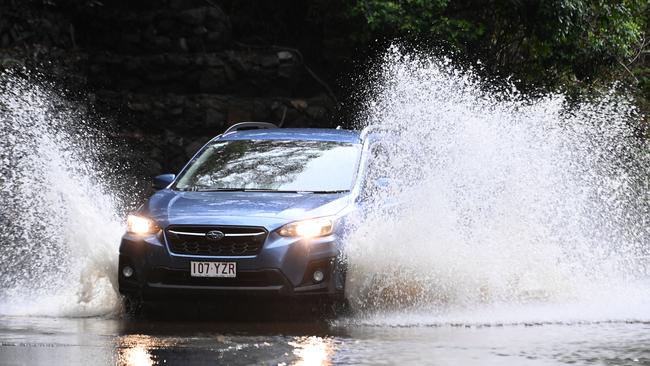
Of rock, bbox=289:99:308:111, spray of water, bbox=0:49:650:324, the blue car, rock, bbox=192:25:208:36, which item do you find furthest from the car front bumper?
rock, bbox=192:25:208:36

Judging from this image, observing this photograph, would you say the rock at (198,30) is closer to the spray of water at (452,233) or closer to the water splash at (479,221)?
the spray of water at (452,233)

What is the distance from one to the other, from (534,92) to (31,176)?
11.5 meters

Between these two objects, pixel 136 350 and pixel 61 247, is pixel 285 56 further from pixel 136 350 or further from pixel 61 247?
pixel 136 350

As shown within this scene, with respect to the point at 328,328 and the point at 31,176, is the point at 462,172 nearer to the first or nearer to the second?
the point at 328,328

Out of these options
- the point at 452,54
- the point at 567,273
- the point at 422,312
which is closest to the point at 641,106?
the point at 452,54

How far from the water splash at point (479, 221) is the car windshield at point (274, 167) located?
1.32 ft

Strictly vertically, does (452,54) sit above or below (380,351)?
above

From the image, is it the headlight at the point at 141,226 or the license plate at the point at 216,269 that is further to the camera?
the headlight at the point at 141,226

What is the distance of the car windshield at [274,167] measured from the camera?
34.6ft

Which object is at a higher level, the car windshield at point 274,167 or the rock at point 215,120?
the rock at point 215,120

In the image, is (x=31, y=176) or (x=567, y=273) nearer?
(x=567, y=273)

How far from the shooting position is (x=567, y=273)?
11609 mm

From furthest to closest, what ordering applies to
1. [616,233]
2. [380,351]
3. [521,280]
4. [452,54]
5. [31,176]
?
[452,54]
[616,233]
[31,176]
[521,280]
[380,351]

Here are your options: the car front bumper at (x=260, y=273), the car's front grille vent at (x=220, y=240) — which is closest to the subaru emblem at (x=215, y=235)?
the car's front grille vent at (x=220, y=240)
